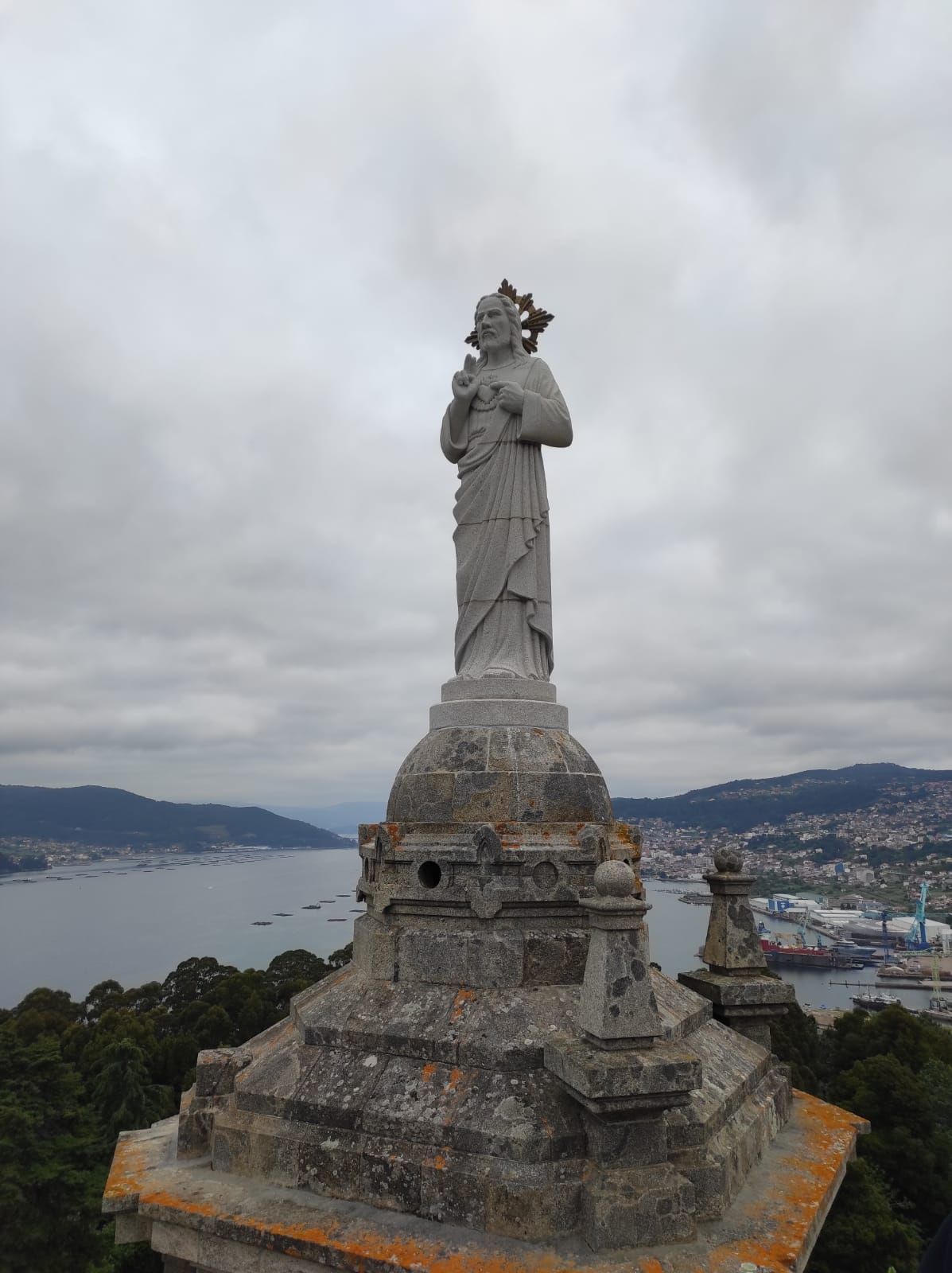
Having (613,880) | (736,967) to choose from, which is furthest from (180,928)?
(613,880)

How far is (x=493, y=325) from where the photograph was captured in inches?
315

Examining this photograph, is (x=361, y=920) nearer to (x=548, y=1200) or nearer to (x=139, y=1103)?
(x=548, y=1200)

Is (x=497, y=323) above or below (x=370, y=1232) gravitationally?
above

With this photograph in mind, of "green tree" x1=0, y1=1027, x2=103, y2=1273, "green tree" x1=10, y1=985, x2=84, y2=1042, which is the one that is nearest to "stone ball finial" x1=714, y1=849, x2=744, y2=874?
"green tree" x1=0, y1=1027, x2=103, y2=1273

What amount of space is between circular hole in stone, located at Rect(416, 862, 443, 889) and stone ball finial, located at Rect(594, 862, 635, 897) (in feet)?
5.78

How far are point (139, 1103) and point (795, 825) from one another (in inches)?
6739

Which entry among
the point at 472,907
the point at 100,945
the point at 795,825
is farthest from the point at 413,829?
the point at 795,825

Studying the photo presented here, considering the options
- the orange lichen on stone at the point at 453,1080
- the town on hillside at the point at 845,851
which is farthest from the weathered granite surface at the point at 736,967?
the town on hillside at the point at 845,851

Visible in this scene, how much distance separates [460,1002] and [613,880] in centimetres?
176

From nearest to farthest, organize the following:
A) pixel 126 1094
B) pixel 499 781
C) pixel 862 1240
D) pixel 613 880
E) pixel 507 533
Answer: pixel 613 880
pixel 499 781
pixel 507 533
pixel 862 1240
pixel 126 1094

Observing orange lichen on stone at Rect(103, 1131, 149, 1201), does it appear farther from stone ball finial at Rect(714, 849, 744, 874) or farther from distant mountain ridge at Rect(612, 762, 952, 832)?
distant mountain ridge at Rect(612, 762, 952, 832)

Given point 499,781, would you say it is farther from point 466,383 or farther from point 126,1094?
point 126,1094

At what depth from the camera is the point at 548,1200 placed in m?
4.45

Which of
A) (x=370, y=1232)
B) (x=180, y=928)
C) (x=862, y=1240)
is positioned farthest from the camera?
(x=180, y=928)
